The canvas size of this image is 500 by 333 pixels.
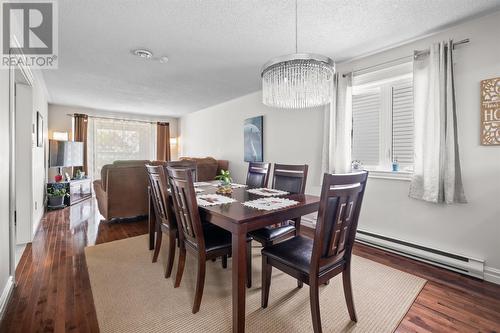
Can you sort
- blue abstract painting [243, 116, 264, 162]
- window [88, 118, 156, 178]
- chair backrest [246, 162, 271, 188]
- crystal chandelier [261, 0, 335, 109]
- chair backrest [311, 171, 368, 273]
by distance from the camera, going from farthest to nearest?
1. window [88, 118, 156, 178]
2. blue abstract painting [243, 116, 264, 162]
3. chair backrest [246, 162, 271, 188]
4. crystal chandelier [261, 0, 335, 109]
5. chair backrest [311, 171, 368, 273]

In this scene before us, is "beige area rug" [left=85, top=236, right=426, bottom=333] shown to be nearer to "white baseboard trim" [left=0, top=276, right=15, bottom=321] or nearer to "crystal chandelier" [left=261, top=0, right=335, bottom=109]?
"white baseboard trim" [left=0, top=276, right=15, bottom=321]

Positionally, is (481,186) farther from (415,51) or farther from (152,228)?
(152,228)

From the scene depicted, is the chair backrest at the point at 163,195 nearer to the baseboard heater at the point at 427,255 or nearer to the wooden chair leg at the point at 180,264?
the wooden chair leg at the point at 180,264

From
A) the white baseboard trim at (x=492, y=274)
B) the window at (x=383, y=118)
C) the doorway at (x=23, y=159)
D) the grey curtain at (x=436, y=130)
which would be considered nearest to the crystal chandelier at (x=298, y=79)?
the grey curtain at (x=436, y=130)

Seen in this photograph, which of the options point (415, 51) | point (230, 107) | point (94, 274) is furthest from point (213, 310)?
point (230, 107)

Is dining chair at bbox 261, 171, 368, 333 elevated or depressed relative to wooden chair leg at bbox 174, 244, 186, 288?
elevated

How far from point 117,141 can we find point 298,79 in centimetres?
677

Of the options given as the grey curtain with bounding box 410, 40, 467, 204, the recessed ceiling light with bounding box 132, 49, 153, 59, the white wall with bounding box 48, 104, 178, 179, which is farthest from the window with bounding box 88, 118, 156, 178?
the grey curtain with bounding box 410, 40, 467, 204

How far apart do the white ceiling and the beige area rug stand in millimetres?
2386

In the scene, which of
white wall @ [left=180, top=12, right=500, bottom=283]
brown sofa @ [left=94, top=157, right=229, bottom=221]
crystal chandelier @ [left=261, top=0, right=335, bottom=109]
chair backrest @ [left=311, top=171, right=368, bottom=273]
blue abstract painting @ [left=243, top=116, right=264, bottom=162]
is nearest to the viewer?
chair backrest @ [left=311, top=171, right=368, bottom=273]

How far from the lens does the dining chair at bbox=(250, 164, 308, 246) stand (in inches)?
80.3

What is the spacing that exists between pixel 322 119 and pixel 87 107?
6231 millimetres

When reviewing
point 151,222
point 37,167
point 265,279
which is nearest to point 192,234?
point 265,279

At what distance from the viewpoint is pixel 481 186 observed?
7.14ft
